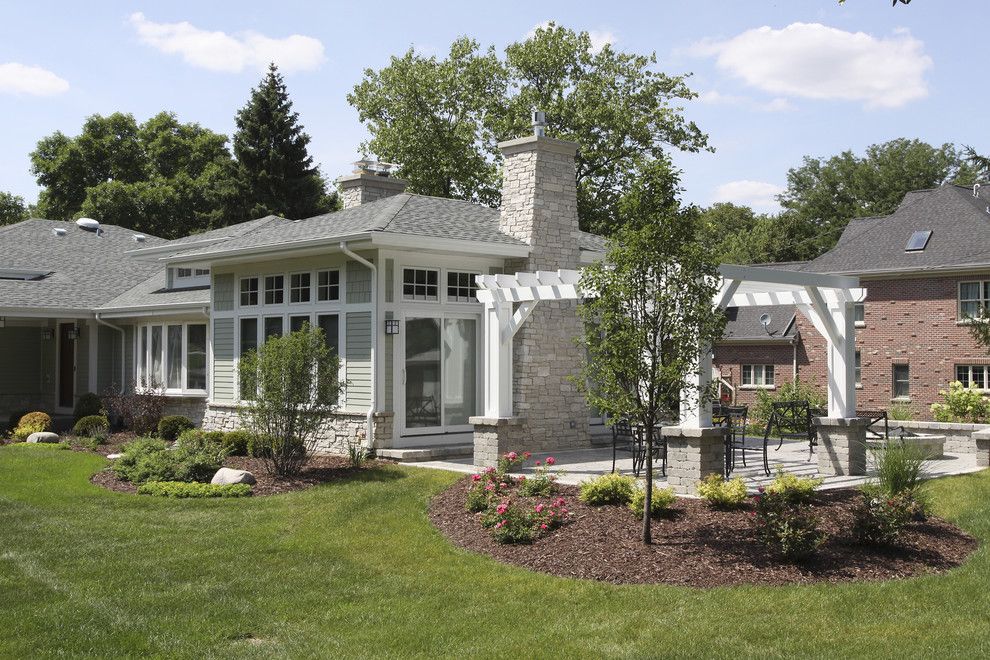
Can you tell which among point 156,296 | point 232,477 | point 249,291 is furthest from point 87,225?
point 232,477

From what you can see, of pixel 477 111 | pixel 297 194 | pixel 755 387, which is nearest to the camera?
pixel 755 387

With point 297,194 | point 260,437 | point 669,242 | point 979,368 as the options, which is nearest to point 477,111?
point 297,194

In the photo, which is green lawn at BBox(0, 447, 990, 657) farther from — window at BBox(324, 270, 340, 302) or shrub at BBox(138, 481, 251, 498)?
window at BBox(324, 270, 340, 302)

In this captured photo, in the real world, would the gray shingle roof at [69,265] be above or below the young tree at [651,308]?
above

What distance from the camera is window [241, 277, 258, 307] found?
1608 cm

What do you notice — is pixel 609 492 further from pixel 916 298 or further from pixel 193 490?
pixel 916 298

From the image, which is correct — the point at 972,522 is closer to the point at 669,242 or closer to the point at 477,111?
the point at 669,242

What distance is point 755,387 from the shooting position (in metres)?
32.3

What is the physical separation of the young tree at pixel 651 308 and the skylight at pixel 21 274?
17175mm

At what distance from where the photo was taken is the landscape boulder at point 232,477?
11797 mm

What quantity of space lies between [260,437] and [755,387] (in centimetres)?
2315

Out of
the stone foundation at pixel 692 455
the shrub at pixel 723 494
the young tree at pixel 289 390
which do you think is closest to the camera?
the shrub at pixel 723 494

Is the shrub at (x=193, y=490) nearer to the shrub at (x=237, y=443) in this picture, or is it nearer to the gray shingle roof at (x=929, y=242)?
the shrub at (x=237, y=443)

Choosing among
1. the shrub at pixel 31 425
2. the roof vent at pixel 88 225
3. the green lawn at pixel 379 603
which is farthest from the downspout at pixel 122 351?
the green lawn at pixel 379 603
